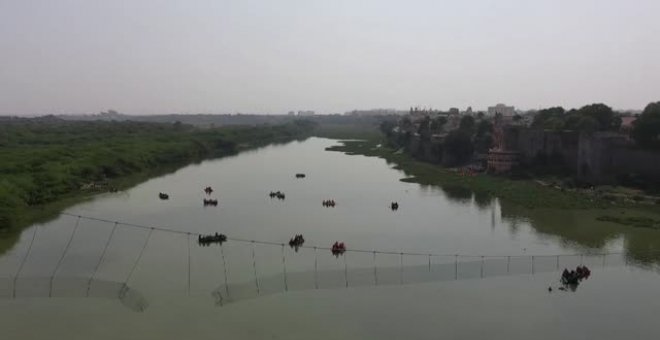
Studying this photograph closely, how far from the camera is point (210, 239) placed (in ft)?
70.8

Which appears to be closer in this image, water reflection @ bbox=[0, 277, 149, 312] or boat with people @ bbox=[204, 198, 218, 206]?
water reflection @ bbox=[0, 277, 149, 312]

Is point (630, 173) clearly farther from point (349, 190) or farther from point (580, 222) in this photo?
point (349, 190)

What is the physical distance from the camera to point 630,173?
1321 inches

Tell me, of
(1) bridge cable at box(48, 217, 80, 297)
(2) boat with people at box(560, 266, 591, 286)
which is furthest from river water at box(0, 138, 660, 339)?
(2) boat with people at box(560, 266, 591, 286)

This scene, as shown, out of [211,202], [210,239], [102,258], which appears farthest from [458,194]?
[102,258]

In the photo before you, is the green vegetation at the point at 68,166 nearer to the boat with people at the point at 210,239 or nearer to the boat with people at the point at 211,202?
the boat with people at the point at 211,202

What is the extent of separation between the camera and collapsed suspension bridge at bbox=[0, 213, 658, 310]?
53.2ft

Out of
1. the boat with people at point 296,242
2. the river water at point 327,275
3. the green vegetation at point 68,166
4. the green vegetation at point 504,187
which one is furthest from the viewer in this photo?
the green vegetation at point 504,187

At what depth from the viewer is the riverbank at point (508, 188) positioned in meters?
29.4

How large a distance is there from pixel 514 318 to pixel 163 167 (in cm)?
3837

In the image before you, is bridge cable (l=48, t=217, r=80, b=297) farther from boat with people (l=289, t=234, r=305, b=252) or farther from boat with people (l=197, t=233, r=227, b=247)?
boat with people (l=289, t=234, r=305, b=252)

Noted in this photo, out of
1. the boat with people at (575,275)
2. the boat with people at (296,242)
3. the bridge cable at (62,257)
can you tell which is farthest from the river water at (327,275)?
the boat with people at (296,242)

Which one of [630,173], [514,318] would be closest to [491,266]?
[514,318]

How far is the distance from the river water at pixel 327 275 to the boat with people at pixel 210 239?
35cm
